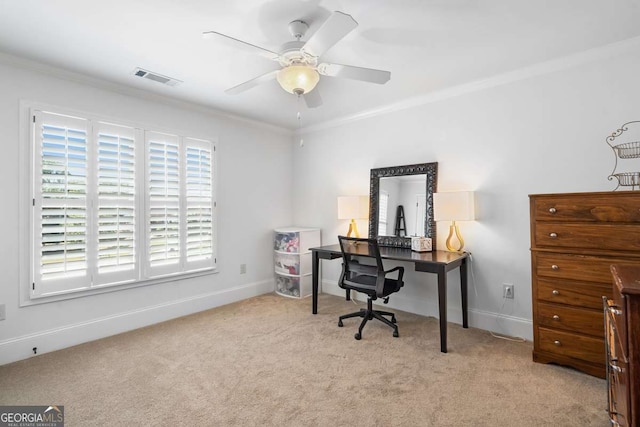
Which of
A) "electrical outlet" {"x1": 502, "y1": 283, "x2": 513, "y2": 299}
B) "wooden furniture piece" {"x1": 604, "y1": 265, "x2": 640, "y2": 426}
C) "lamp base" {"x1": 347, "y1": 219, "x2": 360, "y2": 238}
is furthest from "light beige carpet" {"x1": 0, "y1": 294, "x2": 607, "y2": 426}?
"lamp base" {"x1": 347, "y1": 219, "x2": 360, "y2": 238}

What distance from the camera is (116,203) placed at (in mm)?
2975

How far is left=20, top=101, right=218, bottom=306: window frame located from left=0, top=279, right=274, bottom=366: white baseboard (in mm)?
275

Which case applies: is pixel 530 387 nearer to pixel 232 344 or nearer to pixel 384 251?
pixel 384 251

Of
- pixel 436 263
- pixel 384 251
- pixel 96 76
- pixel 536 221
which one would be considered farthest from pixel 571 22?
pixel 96 76

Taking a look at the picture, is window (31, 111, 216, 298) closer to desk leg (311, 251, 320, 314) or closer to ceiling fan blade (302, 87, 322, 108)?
desk leg (311, 251, 320, 314)

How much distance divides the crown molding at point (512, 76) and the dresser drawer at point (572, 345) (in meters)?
2.16

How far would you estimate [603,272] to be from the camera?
206 centimetres

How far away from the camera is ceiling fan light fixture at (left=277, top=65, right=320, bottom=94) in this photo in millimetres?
2092

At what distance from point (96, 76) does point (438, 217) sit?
3507 millimetres

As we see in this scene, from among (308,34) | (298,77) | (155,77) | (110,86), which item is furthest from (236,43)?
(110,86)

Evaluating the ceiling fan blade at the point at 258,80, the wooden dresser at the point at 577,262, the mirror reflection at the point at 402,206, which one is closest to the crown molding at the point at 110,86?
the ceiling fan blade at the point at 258,80

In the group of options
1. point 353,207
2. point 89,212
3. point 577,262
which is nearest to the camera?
point 577,262

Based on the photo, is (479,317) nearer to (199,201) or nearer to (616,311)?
(616,311)

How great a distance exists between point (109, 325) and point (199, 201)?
1.53 metres
